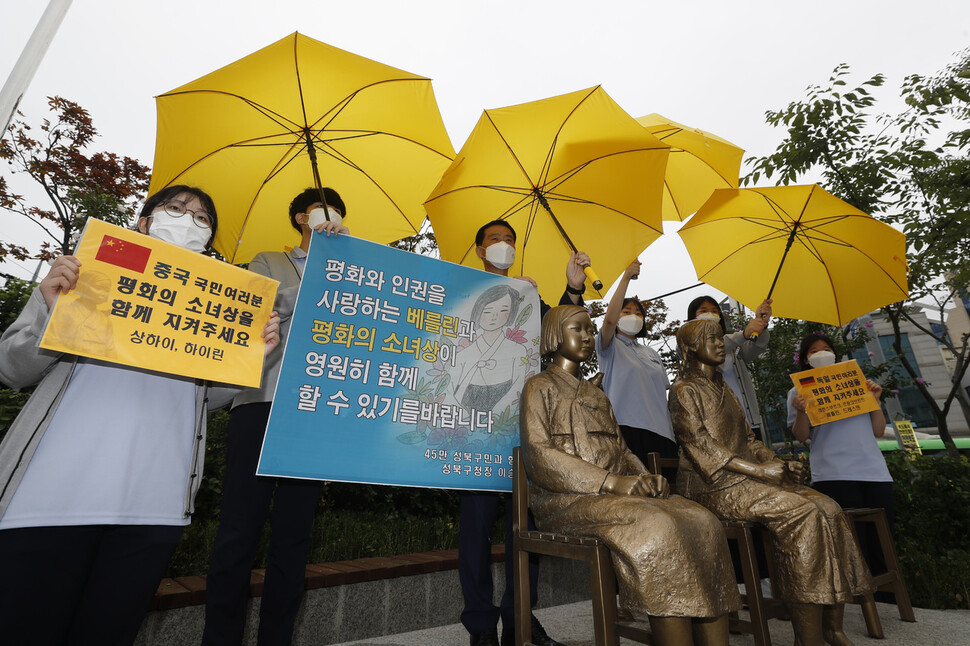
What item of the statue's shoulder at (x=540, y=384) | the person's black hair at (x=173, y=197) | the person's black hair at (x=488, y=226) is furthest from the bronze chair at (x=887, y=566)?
the person's black hair at (x=173, y=197)

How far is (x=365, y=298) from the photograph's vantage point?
2.80 m

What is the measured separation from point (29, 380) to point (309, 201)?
68.6 inches

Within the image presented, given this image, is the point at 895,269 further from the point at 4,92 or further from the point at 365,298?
the point at 4,92

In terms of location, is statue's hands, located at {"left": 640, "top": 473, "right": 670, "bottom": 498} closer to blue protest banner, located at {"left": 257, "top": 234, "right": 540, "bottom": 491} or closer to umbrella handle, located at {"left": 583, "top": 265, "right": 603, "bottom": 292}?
blue protest banner, located at {"left": 257, "top": 234, "right": 540, "bottom": 491}

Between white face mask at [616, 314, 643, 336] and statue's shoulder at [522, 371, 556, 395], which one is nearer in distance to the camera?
statue's shoulder at [522, 371, 556, 395]

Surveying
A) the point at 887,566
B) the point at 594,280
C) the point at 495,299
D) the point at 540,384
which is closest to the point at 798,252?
the point at 594,280

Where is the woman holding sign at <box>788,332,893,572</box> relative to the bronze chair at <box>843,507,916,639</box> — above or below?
above

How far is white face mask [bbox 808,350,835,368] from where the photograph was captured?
4.48m

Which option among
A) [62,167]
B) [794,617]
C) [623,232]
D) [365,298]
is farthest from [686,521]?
[62,167]

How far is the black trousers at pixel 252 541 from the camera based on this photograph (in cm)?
231

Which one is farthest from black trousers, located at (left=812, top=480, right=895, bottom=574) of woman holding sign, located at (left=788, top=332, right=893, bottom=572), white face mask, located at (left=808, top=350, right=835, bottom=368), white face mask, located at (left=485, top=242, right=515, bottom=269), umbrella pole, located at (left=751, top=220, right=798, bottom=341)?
white face mask, located at (left=485, top=242, right=515, bottom=269)

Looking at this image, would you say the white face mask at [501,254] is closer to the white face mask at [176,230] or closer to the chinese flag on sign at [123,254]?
the white face mask at [176,230]

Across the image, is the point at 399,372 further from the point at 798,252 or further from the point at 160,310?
the point at 798,252

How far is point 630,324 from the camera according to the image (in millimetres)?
3990
